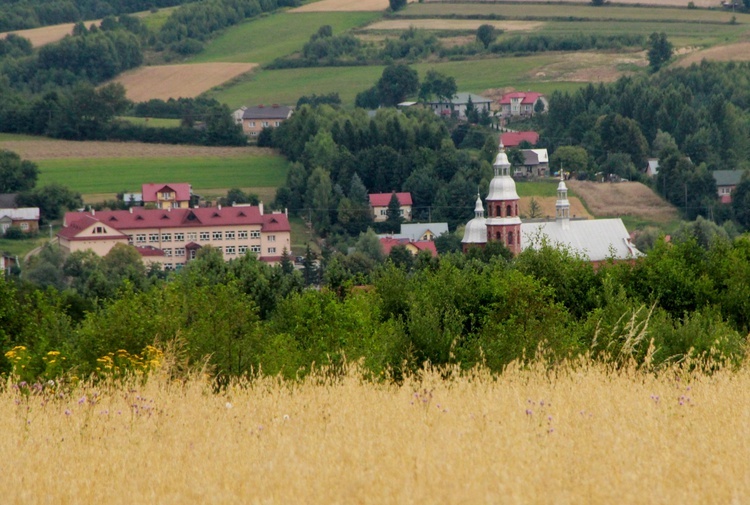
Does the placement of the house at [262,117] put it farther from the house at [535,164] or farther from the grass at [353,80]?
the house at [535,164]

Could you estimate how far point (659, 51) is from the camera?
140500 millimetres

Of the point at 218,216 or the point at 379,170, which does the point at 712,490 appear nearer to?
the point at 218,216

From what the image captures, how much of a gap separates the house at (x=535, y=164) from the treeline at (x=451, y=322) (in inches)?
3218

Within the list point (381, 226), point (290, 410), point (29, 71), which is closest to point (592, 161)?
point (381, 226)

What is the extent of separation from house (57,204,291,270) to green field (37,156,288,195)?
6085 mm

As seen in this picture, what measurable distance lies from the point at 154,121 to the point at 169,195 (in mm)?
23884

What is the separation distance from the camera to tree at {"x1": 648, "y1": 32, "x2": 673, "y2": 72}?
461 ft

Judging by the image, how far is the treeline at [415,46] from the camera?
14812 centimetres

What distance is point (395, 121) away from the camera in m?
114

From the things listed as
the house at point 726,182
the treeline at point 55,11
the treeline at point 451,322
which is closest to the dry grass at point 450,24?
the treeline at point 55,11

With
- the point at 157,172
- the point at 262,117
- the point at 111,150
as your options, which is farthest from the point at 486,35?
the point at 157,172

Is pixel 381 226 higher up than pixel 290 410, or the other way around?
pixel 290 410

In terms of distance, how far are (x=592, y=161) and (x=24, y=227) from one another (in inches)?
1791

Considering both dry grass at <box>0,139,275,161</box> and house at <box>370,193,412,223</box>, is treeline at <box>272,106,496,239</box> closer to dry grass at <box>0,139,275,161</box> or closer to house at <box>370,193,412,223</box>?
house at <box>370,193,412,223</box>
